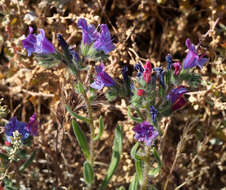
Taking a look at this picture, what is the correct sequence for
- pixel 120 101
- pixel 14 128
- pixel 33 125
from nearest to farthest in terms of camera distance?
pixel 14 128 < pixel 33 125 < pixel 120 101

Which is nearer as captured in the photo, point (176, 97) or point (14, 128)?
point (176, 97)

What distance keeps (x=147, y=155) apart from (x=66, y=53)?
74 centimetres

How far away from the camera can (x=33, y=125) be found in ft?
8.23

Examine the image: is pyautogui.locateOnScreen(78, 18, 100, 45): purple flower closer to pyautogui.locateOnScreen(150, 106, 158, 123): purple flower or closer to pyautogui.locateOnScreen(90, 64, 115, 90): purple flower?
pyautogui.locateOnScreen(90, 64, 115, 90): purple flower

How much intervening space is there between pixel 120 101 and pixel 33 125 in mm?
993

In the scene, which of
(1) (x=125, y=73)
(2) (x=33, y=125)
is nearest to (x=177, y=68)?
(1) (x=125, y=73)

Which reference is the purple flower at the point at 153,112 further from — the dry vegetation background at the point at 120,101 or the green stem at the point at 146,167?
the dry vegetation background at the point at 120,101

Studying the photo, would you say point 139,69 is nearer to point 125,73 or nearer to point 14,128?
point 125,73

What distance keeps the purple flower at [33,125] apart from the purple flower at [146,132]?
0.84 meters

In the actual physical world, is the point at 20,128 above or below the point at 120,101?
above

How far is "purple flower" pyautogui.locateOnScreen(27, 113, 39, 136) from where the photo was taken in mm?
2465

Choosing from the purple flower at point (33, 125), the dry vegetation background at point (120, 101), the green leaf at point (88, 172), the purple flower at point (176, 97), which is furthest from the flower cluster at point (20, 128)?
the purple flower at point (176, 97)

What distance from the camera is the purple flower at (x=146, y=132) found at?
1915 mm

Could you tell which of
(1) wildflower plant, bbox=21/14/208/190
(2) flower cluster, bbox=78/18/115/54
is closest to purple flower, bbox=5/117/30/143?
(1) wildflower plant, bbox=21/14/208/190
